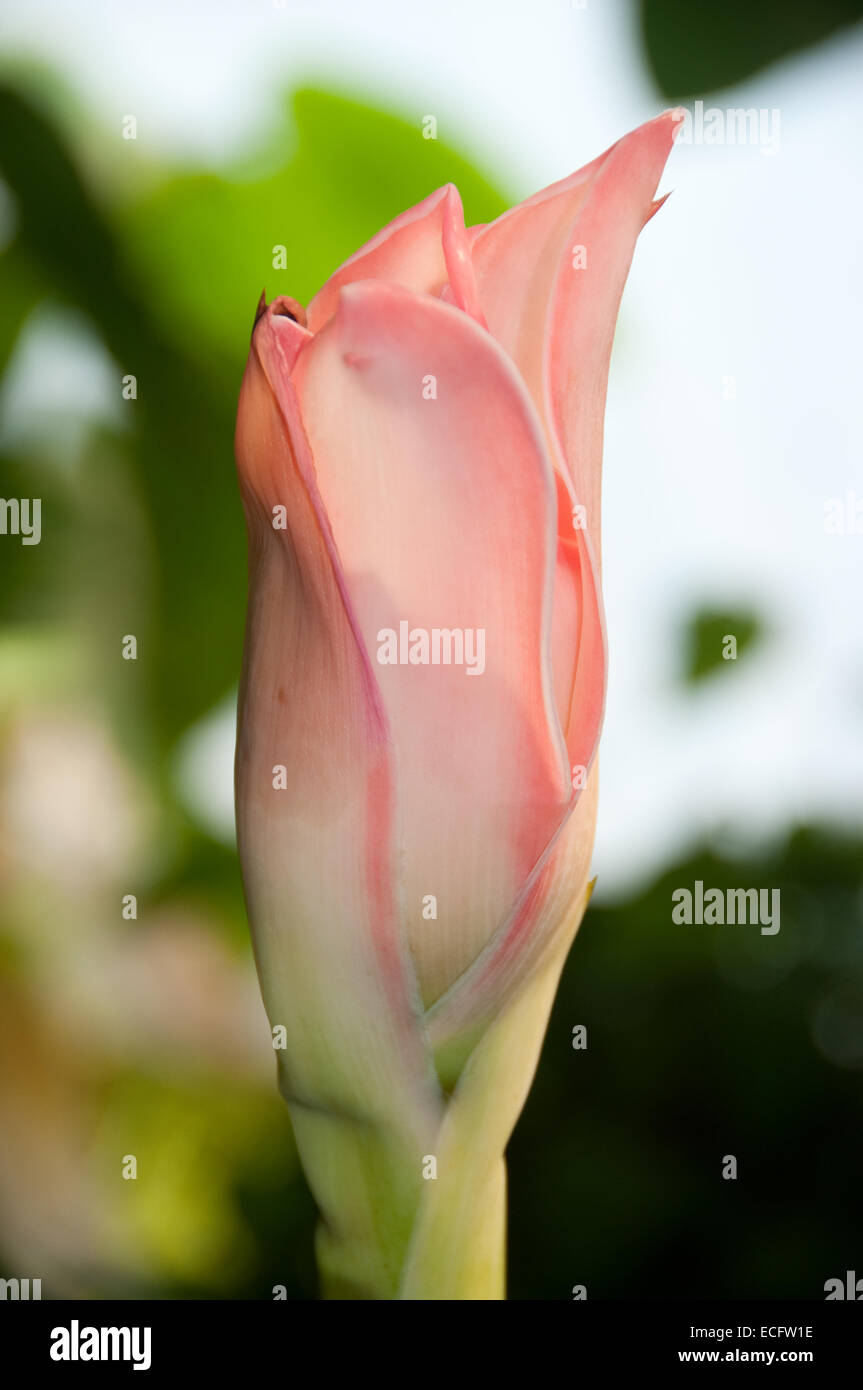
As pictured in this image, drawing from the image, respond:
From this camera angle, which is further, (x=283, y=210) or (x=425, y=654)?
(x=283, y=210)

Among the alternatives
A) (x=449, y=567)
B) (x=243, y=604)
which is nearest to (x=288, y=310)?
(x=449, y=567)

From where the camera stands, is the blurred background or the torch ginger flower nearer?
the torch ginger flower

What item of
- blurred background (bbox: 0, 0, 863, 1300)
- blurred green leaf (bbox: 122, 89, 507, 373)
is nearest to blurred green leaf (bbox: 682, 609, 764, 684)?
blurred background (bbox: 0, 0, 863, 1300)

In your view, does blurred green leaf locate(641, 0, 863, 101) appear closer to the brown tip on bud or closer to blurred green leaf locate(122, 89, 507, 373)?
blurred green leaf locate(122, 89, 507, 373)

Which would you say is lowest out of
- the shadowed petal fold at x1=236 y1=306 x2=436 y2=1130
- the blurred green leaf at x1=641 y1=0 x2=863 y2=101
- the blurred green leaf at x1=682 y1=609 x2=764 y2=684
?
the shadowed petal fold at x1=236 y1=306 x2=436 y2=1130

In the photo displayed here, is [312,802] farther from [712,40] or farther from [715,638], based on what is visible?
[712,40]

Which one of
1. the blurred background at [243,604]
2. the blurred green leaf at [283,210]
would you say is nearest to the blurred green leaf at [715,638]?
the blurred background at [243,604]

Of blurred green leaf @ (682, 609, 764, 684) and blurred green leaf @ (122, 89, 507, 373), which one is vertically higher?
Answer: blurred green leaf @ (122, 89, 507, 373)
